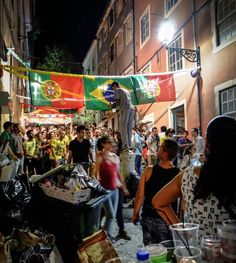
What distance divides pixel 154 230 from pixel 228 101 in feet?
28.0

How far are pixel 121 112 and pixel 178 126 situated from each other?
702 cm

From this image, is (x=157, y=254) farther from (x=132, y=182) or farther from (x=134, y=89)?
(x=134, y=89)

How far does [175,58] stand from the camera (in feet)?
49.2

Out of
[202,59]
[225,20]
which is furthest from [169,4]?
[225,20]

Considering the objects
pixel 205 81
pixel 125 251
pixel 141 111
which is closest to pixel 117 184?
pixel 125 251

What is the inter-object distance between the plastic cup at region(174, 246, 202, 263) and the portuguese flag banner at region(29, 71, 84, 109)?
9.44 meters

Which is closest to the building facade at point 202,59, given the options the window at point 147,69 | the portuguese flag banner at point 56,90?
the window at point 147,69

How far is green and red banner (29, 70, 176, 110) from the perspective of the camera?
1109 centimetres

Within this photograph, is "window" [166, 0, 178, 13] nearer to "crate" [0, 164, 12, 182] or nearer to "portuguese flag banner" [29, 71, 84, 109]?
"portuguese flag banner" [29, 71, 84, 109]

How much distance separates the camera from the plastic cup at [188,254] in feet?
5.87

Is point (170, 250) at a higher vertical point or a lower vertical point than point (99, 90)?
lower

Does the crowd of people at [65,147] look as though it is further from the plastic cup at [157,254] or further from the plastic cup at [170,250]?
the plastic cup at [157,254]

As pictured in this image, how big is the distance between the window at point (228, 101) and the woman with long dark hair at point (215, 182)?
910 cm

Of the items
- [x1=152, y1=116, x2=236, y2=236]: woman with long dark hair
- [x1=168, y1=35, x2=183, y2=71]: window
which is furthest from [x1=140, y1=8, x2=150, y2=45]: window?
[x1=152, y1=116, x2=236, y2=236]: woman with long dark hair
